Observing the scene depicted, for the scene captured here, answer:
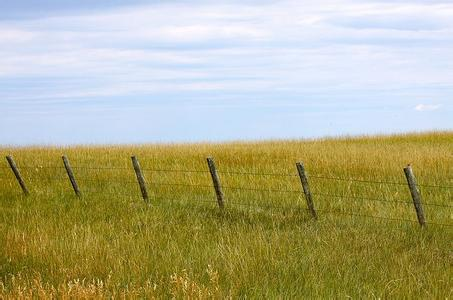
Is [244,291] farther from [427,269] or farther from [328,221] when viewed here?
[328,221]

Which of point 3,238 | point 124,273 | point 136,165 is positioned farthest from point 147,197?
Result: point 124,273

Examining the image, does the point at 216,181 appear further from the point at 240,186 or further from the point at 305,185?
the point at 240,186

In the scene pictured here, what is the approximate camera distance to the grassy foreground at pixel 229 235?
7246 mm

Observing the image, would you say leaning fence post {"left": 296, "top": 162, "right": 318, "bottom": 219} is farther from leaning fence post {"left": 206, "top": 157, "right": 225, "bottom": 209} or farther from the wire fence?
leaning fence post {"left": 206, "top": 157, "right": 225, "bottom": 209}

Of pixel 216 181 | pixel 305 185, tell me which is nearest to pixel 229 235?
pixel 305 185

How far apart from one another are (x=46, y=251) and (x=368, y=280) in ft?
14.6

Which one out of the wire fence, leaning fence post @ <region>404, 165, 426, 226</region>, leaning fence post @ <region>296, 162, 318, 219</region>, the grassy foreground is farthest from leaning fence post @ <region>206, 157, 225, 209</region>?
leaning fence post @ <region>404, 165, 426, 226</region>

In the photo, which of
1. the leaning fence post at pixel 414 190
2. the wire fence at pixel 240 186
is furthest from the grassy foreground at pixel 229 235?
the leaning fence post at pixel 414 190

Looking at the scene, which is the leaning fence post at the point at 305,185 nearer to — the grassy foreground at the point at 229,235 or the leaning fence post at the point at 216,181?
the grassy foreground at the point at 229,235

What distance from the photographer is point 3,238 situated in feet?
32.8

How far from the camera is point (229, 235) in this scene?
34.4 feet

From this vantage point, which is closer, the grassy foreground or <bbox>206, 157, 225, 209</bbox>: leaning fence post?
the grassy foreground

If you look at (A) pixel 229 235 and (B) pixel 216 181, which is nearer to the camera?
(A) pixel 229 235

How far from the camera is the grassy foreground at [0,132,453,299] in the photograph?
7246 mm
